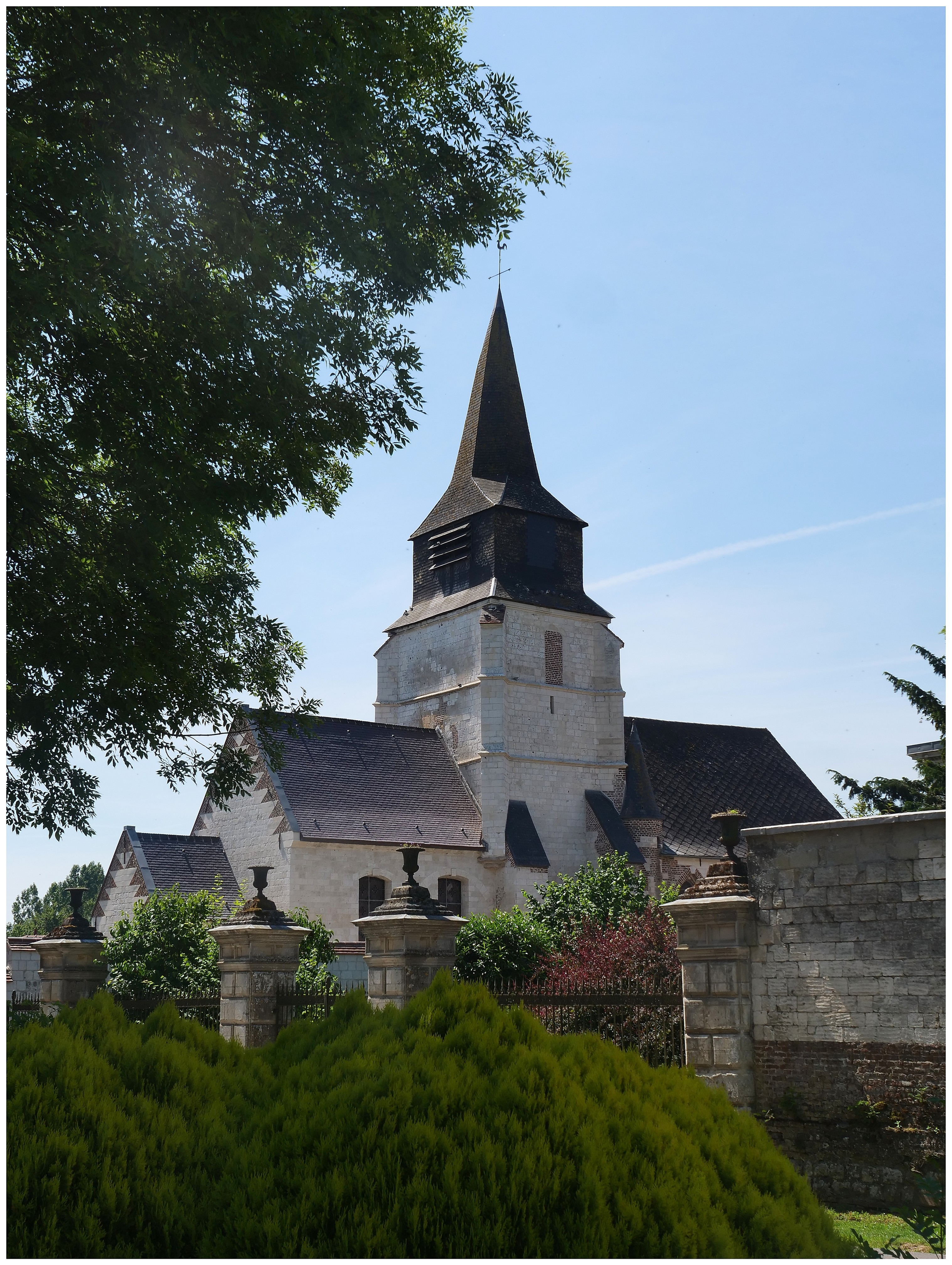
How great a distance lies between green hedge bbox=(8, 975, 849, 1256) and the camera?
11.3 feet

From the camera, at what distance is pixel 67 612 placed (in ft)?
29.2

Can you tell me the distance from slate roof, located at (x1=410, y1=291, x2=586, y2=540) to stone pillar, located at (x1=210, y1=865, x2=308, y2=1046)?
81.1 ft

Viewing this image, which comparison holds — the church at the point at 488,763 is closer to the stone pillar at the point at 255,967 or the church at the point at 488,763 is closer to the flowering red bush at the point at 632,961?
the flowering red bush at the point at 632,961

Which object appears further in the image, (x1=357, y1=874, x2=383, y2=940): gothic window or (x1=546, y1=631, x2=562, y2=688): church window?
(x1=546, y1=631, x2=562, y2=688): church window

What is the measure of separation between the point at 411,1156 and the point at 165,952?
14.6 metres

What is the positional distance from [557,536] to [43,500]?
28690 millimetres

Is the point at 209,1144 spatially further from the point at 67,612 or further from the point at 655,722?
the point at 655,722

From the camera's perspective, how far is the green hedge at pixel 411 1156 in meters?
3.44

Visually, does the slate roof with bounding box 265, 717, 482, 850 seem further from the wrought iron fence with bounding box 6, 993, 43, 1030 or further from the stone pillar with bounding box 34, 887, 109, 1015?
the stone pillar with bounding box 34, 887, 109, 1015

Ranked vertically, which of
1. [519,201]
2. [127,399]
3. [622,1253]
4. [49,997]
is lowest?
[49,997]

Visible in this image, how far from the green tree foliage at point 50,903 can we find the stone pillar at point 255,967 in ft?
115

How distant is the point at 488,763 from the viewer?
32625 mm

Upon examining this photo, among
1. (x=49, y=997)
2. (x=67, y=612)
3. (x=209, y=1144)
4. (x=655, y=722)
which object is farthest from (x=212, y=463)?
(x=655, y=722)

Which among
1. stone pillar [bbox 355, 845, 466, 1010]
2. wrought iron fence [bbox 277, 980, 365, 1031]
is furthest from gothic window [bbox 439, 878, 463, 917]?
stone pillar [bbox 355, 845, 466, 1010]
